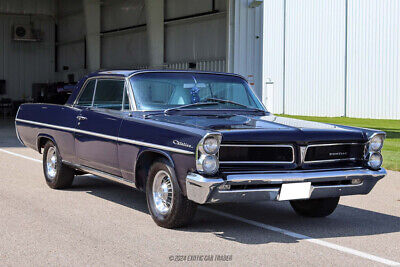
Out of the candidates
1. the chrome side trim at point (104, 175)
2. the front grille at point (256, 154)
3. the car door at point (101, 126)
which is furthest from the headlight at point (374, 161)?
the car door at point (101, 126)

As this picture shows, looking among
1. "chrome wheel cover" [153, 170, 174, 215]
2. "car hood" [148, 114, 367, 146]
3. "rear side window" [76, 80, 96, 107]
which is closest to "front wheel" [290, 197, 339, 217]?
"car hood" [148, 114, 367, 146]

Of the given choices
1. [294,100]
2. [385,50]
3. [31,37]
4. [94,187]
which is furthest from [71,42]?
[94,187]

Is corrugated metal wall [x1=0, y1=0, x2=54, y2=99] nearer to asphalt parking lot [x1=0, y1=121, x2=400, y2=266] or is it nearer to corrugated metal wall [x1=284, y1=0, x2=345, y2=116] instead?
corrugated metal wall [x1=284, y1=0, x2=345, y2=116]

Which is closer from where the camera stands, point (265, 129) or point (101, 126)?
point (265, 129)

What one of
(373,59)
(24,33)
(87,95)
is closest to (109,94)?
(87,95)

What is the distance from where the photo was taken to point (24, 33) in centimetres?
4762

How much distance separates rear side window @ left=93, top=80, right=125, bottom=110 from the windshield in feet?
0.84

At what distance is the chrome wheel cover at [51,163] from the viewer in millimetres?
8398

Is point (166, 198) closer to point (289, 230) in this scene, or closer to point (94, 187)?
point (289, 230)

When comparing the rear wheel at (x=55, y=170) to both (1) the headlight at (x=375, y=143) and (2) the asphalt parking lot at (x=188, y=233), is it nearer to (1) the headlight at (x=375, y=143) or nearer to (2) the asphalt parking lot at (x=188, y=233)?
(2) the asphalt parking lot at (x=188, y=233)

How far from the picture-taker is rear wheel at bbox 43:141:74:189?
26.8ft

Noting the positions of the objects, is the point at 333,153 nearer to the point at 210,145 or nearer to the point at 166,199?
the point at 210,145

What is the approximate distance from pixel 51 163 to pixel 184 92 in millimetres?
2541

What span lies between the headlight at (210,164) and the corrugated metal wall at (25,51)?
1692 inches
